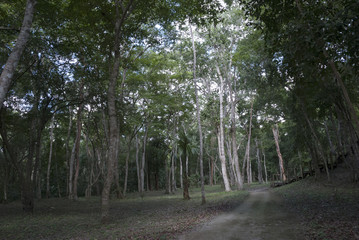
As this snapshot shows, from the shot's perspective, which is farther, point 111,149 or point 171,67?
point 171,67

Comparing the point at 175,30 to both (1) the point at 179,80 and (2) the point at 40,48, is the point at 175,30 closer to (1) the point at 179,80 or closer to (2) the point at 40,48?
(1) the point at 179,80

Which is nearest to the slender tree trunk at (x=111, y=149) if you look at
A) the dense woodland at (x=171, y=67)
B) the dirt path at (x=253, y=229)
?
the dense woodland at (x=171, y=67)

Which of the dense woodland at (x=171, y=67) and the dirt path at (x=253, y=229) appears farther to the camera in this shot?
the dense woodland at (x=171, y=67)

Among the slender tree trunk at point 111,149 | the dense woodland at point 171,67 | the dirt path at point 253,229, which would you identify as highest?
the dense woodland at point 171,67

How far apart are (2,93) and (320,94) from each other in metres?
14.7

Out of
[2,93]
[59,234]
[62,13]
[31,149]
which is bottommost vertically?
[59,234]

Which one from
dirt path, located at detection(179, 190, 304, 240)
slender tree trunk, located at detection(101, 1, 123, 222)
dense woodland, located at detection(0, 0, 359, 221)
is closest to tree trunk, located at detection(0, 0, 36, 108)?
Result: dense woodland, located at detection(0, 0, 359, 221)

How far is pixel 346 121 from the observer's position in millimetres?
12727

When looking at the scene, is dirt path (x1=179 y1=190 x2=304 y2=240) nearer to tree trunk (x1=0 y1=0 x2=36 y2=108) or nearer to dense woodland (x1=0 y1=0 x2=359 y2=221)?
dense woodland (x1=0 y1=0 x2=359 y2=221)

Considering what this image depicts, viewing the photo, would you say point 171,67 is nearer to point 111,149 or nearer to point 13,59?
point 111,149

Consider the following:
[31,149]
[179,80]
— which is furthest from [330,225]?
[179,80]

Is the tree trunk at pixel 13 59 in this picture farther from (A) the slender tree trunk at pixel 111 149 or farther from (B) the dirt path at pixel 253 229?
(B) the dirt path at pixel 253 229

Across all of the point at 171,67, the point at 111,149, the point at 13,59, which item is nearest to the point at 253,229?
the point at 111,149

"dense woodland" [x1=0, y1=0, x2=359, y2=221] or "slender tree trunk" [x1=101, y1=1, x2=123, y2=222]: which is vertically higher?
"dense woodland" [x1=0, y1=0, x2=359, y2=221]
